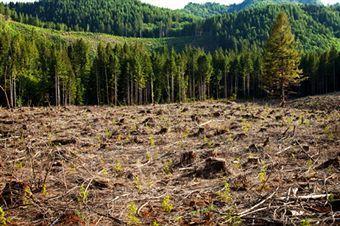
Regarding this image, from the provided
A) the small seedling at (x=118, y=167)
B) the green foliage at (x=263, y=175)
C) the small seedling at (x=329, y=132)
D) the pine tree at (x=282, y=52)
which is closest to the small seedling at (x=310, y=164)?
the green foliage at (x=263, y=175)

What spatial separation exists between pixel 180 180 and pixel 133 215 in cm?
233

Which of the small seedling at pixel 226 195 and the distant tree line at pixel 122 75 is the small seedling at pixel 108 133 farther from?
the distant tree line at pixel 122 75

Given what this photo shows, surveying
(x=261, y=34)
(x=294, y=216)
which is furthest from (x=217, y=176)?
(x=261, y=34)

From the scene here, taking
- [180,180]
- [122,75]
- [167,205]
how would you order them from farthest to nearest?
[122,75]
[180,180]
[167,205]

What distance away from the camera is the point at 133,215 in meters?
5.30

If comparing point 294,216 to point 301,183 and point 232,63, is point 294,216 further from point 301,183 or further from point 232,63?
point 232,63

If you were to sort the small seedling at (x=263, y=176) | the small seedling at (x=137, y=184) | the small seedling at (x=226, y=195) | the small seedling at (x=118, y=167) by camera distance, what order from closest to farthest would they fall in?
the small seedling at (x=226, y=195)
the small seedling at (x=263, y=176)
the small seedling at (x=137, y=184)
the small seedling at (x=118, y=167)

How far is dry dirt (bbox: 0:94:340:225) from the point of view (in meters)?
4.99

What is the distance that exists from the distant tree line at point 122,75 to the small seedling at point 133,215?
55.1m

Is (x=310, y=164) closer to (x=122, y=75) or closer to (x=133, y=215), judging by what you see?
(x=133, y=215)

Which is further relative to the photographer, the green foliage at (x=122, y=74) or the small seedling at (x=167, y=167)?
the green foliage at (x=122, y=74)

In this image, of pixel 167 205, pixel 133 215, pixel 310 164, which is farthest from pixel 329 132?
pixel 133 215

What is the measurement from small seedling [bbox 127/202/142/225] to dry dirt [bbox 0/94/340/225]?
0.02 meters

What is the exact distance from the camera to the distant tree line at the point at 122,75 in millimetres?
65750
